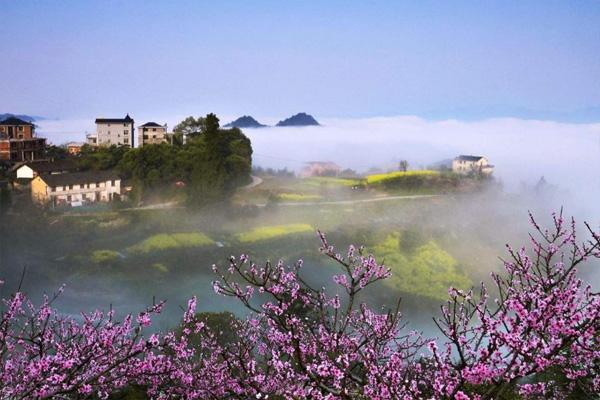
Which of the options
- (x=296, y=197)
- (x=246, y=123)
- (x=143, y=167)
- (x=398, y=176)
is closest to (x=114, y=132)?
(x=143, y=167)

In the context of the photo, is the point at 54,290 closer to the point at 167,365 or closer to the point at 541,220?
the point at 167,365

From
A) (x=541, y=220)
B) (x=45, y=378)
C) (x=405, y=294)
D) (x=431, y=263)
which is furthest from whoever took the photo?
(x=541, y=220)

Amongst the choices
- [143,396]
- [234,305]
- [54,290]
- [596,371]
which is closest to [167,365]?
[143,396]

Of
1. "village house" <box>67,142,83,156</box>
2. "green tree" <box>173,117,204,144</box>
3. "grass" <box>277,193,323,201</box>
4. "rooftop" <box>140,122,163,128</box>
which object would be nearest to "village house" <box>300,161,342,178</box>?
"grass" <box>277,193,323,201</box>

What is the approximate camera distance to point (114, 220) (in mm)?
13484

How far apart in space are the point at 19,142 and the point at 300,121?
22.5 feet

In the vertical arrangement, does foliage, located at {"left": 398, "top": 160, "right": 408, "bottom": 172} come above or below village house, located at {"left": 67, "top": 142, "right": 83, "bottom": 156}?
below

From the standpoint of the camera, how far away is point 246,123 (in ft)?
50.1

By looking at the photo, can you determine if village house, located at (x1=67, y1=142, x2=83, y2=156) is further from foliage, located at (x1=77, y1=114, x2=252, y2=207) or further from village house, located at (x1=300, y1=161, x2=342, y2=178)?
village house, located at (x1=300, y1=161, x2=342, y2=178)

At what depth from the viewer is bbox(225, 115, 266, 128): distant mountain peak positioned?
15.0m

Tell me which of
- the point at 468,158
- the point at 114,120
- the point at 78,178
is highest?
the point at 114,120

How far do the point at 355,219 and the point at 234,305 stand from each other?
423 cm

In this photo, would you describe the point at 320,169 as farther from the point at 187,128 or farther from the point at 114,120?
the point at 114,120

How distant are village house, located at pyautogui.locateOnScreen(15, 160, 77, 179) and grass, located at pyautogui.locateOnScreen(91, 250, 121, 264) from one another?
227 centimetres
